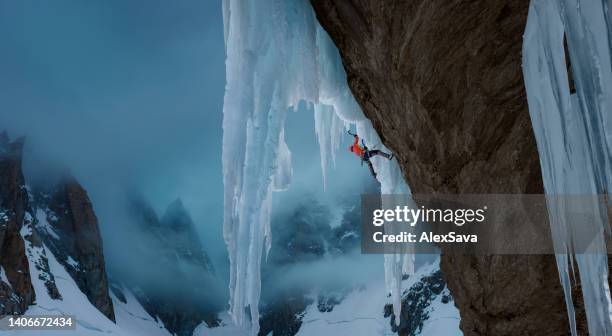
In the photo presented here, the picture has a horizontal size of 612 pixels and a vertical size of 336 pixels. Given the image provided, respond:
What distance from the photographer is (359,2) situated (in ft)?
25.7

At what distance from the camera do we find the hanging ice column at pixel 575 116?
557cm

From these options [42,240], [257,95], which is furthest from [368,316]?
[257,95]

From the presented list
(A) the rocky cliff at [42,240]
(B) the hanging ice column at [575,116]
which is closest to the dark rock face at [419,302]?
(A) the rocky cliff at [42,240]

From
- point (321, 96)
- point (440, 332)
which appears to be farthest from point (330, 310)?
point (321, 96)

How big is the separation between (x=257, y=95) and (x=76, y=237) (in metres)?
130

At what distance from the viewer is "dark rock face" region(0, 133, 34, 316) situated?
236 feet

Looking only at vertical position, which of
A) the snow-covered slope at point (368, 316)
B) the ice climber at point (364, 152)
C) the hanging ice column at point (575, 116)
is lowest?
the snow-covered slope at point (368, 316)

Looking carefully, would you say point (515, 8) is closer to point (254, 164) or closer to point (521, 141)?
point (521, 141)

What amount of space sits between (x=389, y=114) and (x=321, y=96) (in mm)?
1772

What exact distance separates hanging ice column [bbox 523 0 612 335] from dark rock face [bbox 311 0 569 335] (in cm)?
71

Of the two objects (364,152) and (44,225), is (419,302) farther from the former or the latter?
(364,152)

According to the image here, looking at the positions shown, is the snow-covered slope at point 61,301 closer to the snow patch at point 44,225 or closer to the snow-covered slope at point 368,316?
the snow patch at point 44,225

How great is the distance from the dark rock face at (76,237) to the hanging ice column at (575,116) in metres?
118

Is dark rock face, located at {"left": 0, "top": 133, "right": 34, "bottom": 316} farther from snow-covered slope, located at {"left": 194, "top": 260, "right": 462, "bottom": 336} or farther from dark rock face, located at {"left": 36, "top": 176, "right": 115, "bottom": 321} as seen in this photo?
snow-covered slope, located at {"left": 194, "top": 260, "right": 462, "bottom": 336}
